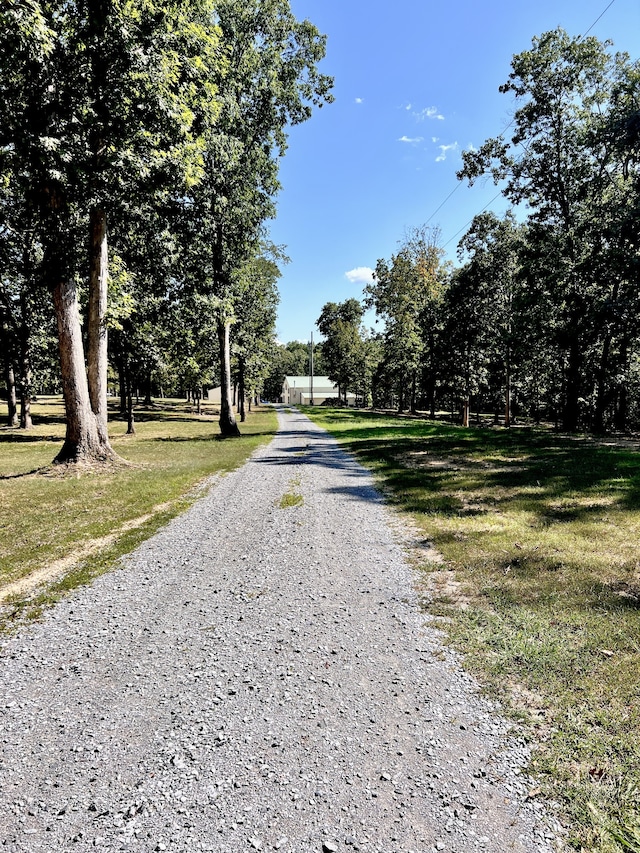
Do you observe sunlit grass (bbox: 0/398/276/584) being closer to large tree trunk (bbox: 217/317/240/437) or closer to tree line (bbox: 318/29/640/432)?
large tree trunk (bbox: 217/317/240/437)

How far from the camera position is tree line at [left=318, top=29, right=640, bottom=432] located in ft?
49.9

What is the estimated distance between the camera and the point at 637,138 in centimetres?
1270

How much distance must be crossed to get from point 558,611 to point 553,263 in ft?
57.2

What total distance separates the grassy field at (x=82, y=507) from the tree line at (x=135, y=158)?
1591 millimetres

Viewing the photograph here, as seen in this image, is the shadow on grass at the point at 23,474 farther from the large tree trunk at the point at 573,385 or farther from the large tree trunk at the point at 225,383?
the large tree trunk at the point at 573,385

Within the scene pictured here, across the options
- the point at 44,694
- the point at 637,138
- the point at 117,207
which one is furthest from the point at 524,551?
the point at 637,138

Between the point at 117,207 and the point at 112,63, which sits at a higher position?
the point at 112,63

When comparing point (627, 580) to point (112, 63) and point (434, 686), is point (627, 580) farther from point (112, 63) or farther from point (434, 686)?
point (112, 63)

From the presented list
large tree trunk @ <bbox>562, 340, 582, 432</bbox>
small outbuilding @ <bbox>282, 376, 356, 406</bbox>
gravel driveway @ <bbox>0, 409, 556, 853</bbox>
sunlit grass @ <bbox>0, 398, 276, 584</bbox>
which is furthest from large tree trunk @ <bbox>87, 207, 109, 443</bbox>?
small outbuilding @ <bbox>282, 376, 356, 406</bbox>

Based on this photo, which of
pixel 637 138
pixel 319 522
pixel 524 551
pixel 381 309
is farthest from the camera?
pixel 381 309

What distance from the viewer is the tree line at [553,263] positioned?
15203 mm

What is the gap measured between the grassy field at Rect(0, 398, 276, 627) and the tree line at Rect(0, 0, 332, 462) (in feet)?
5.22

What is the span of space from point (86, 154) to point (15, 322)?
53.9 ft

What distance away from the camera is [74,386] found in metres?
10.1
